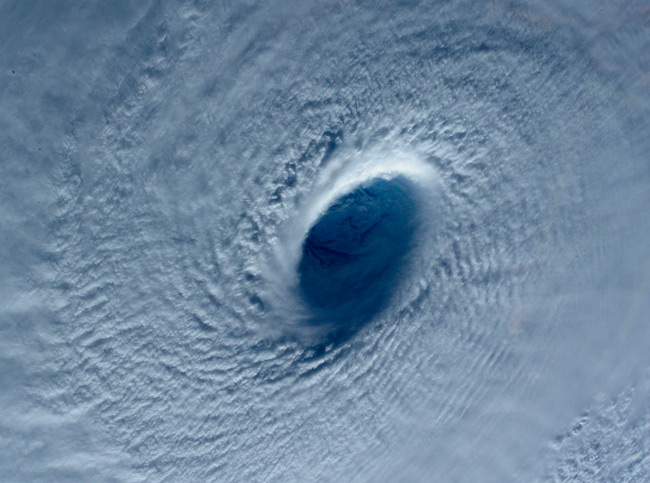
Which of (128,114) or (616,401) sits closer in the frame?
(128,114)

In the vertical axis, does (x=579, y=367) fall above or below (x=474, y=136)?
below

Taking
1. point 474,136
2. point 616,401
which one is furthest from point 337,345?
point 616,401

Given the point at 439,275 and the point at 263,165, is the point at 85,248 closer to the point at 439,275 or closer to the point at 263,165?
the point at 263,165

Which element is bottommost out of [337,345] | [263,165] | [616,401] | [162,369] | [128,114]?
[616,401]
